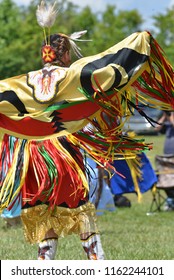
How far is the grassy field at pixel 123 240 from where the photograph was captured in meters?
5.49

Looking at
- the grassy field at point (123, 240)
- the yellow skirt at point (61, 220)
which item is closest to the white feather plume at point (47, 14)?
the yellow skirt at point (61, 220)

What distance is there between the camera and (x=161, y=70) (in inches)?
161

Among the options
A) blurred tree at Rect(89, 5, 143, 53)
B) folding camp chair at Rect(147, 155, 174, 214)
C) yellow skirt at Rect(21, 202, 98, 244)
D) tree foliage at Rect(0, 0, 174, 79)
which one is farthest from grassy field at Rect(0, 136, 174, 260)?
blurred tree at Rect(89, 5, 143, 53)

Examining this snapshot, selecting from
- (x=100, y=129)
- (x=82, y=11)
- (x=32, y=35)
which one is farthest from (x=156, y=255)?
(x=82, y=11)

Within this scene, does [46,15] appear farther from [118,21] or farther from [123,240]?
[118,21]

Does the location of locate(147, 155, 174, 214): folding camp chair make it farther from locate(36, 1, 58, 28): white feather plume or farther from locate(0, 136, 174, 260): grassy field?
locate(36, 1, 58, 28): white feather plume

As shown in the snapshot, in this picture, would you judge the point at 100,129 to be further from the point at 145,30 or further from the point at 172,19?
the point at 172,19

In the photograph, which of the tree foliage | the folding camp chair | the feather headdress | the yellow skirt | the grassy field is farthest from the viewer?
the tree foliage

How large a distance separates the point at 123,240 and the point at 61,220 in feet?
7.48

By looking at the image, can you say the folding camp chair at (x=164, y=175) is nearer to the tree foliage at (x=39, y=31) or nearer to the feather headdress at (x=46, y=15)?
the feather headdress at (x=46, y=15)

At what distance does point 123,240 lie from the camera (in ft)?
21.1

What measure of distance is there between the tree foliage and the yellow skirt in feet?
63.1

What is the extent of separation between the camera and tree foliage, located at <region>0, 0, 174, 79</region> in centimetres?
2639
